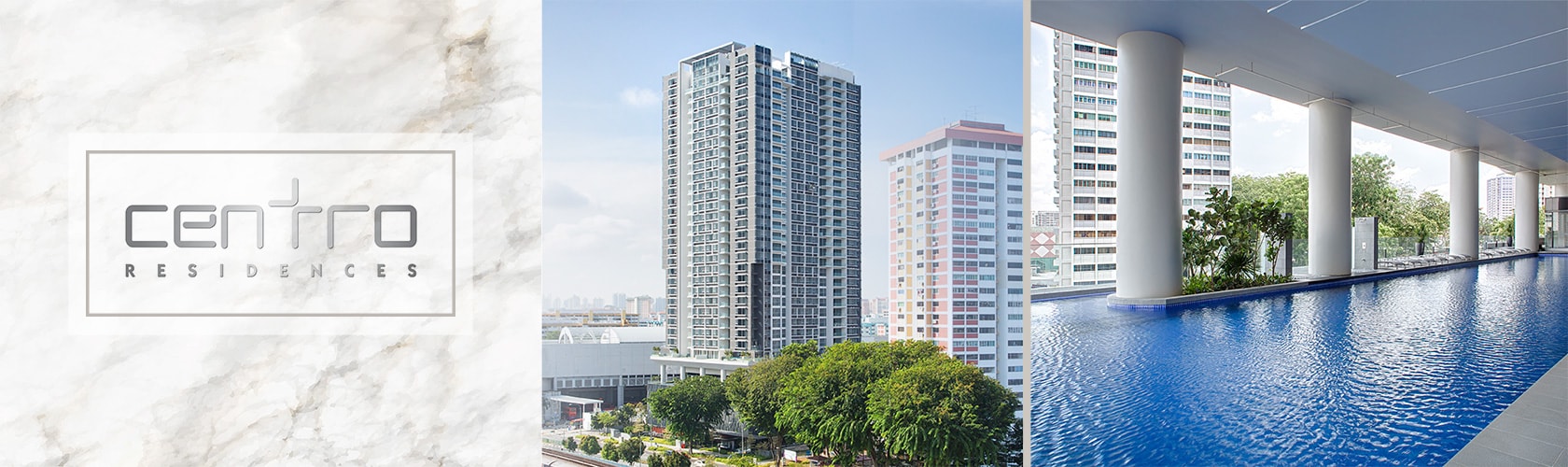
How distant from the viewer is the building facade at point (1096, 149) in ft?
40.9

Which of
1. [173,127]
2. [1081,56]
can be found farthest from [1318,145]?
[173,127]

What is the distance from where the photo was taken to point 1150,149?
26.4 feet

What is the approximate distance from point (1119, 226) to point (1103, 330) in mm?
1585

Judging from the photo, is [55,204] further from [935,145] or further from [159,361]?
[935,145]

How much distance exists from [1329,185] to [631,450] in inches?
530

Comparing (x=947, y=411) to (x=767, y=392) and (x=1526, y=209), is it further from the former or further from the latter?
(x=1526, y=209)

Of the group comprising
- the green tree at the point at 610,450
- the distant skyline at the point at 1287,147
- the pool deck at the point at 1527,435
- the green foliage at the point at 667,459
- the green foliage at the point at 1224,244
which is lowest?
the pool deck at the point at 1527,435

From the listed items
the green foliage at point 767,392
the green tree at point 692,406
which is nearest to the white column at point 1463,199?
the green foliage at point 767,392

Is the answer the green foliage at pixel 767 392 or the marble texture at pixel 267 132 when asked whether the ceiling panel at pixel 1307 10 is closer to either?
the green foliage at pixel 767 392

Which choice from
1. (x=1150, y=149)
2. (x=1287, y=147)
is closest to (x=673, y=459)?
(x=1150, y=149)

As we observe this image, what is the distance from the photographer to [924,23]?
2598mm

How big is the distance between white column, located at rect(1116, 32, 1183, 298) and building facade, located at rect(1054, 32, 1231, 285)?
3460 mm

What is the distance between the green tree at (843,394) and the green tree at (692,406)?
24 centimetres

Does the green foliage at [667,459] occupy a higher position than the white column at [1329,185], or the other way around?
the white column at [1329,185]
